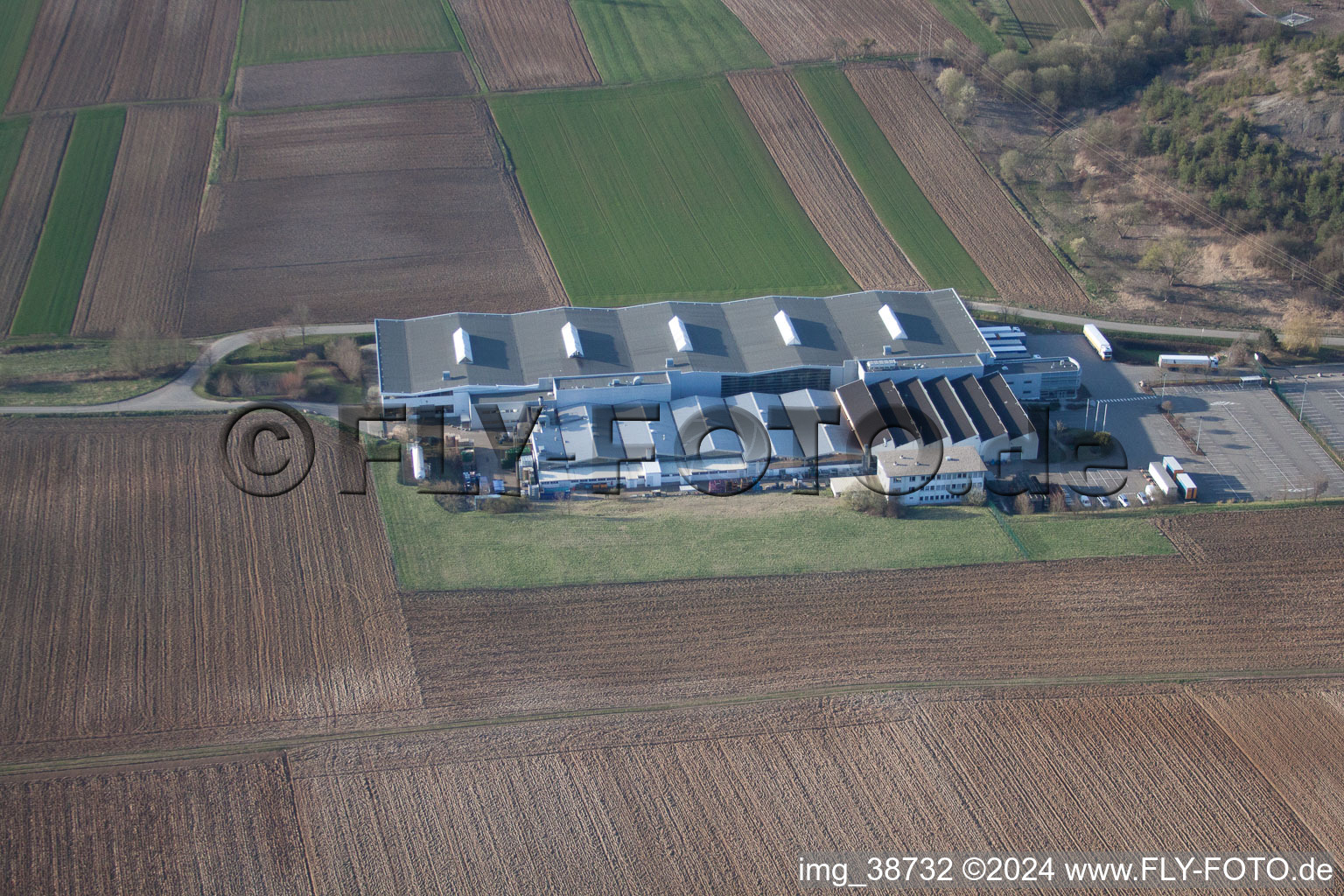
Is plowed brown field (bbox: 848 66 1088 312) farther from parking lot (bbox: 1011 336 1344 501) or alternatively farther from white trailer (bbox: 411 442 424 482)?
white trailer (bbox: 411 442 424 482)

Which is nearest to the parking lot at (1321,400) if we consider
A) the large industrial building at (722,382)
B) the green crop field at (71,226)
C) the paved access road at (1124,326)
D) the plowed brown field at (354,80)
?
the paved access road at (1124,326)

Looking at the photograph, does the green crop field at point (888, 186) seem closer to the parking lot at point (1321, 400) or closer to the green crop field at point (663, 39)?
the green crop field at point (663, 39)

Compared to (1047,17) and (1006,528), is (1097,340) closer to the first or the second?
(1006,528)

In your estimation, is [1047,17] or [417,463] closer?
[417,463]

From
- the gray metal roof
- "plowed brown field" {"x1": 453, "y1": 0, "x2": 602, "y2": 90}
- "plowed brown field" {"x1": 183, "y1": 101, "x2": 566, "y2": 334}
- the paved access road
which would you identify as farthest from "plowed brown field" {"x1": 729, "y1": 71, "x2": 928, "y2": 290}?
"plowed brown field" {"x1": 183, "y1": 101, "x2": 566, "y2": 334}

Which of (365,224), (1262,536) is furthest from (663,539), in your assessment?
(365,224)

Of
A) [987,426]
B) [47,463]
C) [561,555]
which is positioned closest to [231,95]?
[47,463]
